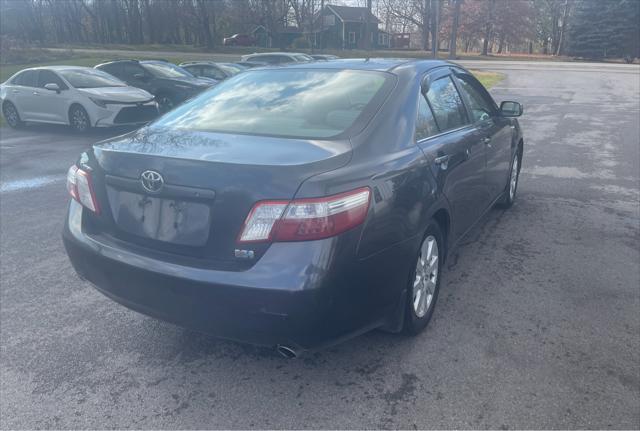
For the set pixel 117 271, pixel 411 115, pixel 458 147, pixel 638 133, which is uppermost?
pixel 411 115

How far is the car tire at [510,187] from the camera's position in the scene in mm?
5958

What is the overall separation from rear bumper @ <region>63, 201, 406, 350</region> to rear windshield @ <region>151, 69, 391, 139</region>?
0.84 m

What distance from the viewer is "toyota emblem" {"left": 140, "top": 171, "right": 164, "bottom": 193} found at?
8.95 ft

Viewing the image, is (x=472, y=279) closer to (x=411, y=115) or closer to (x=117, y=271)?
(x=411, y=115)

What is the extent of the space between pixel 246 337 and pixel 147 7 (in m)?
62.8

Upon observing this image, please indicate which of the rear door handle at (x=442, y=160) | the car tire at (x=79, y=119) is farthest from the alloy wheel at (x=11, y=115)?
the rear door handle at (x=442, y=160)

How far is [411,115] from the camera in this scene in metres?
3.45

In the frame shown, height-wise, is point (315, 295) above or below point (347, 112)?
below

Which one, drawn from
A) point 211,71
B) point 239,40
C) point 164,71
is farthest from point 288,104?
point 239,40

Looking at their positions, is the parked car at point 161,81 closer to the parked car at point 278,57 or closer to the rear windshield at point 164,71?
the rear windshield at point 164,71

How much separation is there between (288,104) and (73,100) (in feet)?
33.1

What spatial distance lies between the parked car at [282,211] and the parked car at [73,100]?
883 cm

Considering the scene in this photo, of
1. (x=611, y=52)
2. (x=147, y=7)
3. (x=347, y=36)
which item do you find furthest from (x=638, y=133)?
(x=347, y=36)

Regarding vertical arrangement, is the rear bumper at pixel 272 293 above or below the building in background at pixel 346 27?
below
